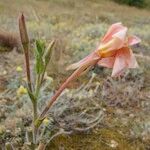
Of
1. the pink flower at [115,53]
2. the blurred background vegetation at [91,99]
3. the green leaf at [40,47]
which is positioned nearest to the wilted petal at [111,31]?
the pink flower at [115,53]

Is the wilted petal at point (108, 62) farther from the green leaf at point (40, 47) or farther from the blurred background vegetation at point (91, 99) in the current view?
the blurred background vegetation at point (91, 99)

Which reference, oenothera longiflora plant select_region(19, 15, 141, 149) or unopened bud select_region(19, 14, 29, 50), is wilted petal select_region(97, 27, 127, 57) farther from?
unopened bud select_region(19, 14, 29, 50)

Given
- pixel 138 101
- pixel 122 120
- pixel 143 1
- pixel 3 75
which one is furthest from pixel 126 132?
pixel 143 1

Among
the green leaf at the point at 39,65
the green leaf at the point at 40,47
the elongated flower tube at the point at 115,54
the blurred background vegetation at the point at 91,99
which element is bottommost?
the blurred background vegetation at the point at 91,99

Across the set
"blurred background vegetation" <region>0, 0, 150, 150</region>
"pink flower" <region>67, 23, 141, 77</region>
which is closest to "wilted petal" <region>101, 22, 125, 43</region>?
"pink flower" <region>67, 23, 141, 77</region>

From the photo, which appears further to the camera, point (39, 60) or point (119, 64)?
point (39, 60)

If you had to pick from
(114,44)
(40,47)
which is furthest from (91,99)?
(114,44)

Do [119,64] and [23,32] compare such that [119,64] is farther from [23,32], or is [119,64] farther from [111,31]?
[23,32]

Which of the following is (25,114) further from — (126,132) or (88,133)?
(126,132)

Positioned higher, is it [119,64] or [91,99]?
[119,64]
